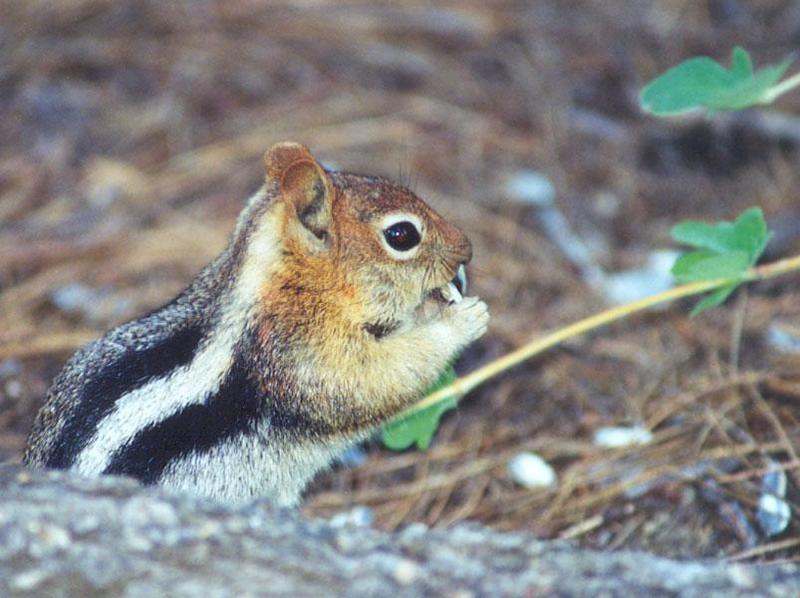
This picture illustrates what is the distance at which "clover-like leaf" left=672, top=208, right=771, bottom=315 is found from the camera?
103 inches

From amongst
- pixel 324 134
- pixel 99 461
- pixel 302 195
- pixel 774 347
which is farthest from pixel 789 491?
pixel 324 134

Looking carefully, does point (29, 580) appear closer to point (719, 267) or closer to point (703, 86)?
point (719, 267)

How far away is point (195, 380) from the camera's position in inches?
98.2

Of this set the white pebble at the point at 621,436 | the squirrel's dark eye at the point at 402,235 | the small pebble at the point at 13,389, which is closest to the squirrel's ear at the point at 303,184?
the squirrel's dark eye at the point at 402,235

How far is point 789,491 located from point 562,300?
4.47 feet

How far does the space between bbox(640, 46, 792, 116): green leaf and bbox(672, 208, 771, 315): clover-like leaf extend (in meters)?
0.28

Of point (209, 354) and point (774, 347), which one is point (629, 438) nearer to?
point (774, 347)

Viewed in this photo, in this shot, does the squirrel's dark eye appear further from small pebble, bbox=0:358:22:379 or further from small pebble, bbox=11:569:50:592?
small pebble, bbox=0:358:22:379

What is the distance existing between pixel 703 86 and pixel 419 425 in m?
1.11

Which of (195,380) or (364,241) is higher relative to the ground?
(364,241)

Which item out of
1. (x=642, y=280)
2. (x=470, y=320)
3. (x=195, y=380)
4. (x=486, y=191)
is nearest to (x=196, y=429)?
(x=195, y=380)

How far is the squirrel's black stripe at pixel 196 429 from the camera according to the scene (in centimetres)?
238

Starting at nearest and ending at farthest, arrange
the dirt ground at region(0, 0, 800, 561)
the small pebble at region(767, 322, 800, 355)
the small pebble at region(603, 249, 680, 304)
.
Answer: the dirt ground at region(0, 0, 800, 561) → the small pebble at region(767, 322, 800, 355) → the small pebble at region(603, 249, 680, 304)

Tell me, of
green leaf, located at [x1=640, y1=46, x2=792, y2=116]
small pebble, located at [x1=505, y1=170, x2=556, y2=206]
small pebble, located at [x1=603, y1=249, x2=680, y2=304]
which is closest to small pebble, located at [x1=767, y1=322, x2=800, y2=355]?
small pebble, located at [x1=603, y1=249, x2=680, y2=304]
